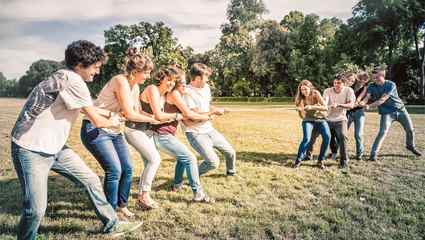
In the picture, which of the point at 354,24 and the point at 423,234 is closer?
the point at 423,234

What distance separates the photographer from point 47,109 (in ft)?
11.1

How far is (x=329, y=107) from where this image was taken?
A: 8156 mm

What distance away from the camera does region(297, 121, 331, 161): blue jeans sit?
25.8 feet

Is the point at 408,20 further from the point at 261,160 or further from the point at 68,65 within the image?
the point at 68,65

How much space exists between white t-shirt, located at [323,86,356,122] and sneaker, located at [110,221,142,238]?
5.47 m

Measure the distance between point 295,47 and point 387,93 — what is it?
45156 millimetres

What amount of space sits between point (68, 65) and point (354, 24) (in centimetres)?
4345

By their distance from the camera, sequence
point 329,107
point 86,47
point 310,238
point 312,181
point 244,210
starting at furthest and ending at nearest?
point 329,107 < point 312,181 < point 244,210 < point 310,238 < point 86,47

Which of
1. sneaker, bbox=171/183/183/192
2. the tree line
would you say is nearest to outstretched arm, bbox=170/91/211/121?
sneaker, bbox=171/183/183/192

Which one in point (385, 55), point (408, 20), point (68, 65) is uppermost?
point (408, 20)

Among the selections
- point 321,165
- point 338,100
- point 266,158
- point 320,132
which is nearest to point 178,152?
point 321,165

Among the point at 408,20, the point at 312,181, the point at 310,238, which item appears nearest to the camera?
the point at 310,238

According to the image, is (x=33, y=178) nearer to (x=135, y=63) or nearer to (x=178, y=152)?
(x=135, y=63)

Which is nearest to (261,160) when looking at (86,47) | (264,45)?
(86,47)
